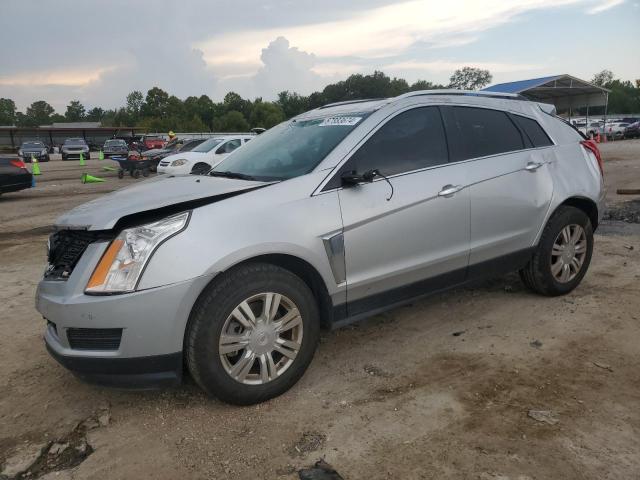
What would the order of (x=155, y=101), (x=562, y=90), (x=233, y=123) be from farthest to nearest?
(x=155, y=101) → (x=233, y=123) → (x=562, y=90)

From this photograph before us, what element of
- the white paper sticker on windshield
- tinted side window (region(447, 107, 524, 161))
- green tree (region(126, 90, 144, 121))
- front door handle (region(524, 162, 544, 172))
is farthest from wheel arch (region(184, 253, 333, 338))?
green tree (region(126, 90, 144, 121))

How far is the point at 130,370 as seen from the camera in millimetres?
2643

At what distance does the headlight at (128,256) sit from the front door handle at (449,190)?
1.78 metres

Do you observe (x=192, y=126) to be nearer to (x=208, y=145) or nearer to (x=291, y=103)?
(x=291, y=103)

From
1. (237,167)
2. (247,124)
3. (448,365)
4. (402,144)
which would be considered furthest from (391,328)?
(247,124)

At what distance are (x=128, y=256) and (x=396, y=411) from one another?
168 cm

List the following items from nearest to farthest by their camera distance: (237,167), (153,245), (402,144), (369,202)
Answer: (153,245) < (369,202) < (402,144) < (237,167)

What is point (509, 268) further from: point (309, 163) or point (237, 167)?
point (237, 167)

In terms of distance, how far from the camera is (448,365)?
3.41 metres

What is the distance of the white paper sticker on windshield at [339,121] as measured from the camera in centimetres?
347

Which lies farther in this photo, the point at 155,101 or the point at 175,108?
the point at 155,101

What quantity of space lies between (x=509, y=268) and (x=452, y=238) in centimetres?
81

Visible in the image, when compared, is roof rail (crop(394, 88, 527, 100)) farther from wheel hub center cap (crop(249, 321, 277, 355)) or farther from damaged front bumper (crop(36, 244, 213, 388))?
damaged front bumper (crop(36, 244, 213, 388))

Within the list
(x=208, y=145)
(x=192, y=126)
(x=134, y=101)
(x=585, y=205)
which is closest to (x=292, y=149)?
(x=585, y=205)
